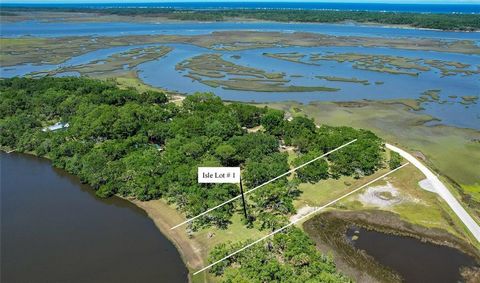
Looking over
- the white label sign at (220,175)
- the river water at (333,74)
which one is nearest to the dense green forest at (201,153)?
the white label sign at (220,175)

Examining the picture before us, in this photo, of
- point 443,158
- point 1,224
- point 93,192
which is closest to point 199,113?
point 93,192

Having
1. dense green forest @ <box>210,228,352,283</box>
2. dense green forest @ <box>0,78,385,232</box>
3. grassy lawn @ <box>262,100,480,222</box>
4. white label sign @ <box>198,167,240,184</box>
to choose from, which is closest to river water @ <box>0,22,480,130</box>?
grassy lawn @ <box>262,100,480,222</box>

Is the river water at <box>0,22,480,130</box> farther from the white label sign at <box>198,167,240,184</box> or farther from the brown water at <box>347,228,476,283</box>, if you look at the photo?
the white label sign at <box>198,167,240,184</box>

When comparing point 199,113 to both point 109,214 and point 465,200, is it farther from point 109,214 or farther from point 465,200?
point 465,200

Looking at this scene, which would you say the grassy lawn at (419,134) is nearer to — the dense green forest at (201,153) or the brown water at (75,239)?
the dense green forest at (201,153)

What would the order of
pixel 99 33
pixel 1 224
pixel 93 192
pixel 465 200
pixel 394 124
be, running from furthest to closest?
pixel 99 33, pixel 394 124, pixel 93 192, pixel 465 200, pixel 1 224

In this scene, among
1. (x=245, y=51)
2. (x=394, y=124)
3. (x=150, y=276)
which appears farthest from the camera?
(x=245, y=51)
